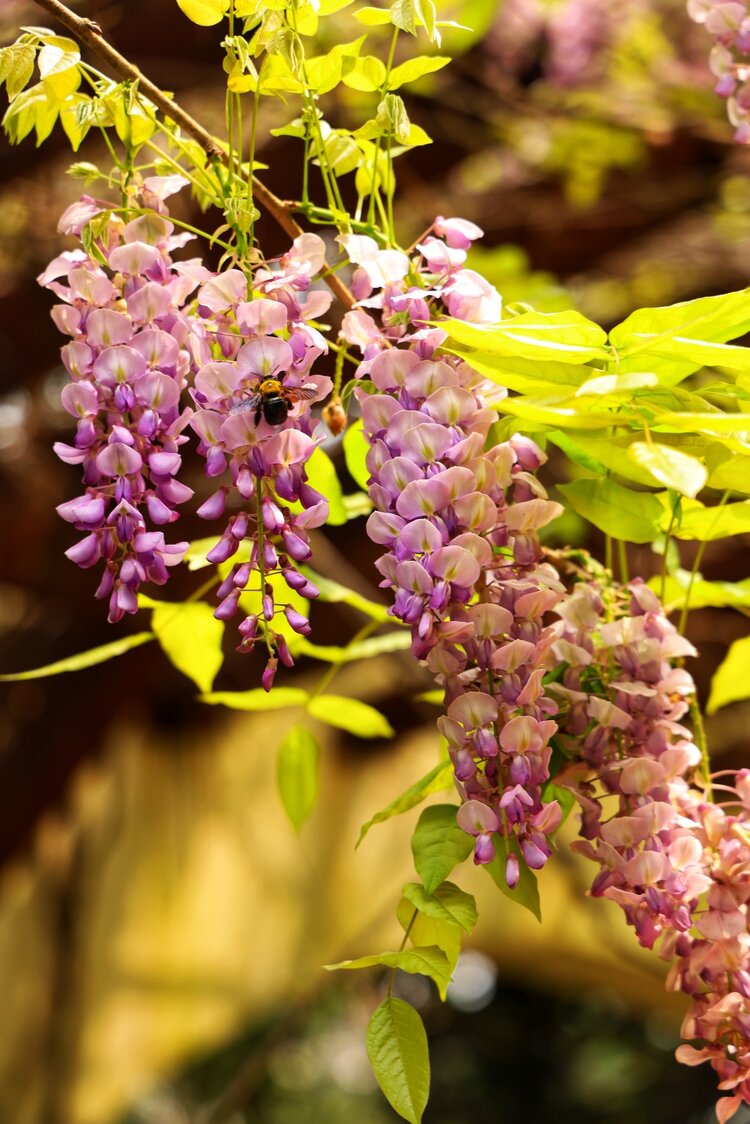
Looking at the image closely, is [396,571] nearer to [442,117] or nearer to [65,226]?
[65,226]

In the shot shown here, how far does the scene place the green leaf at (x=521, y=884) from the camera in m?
0.41

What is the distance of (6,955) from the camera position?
233 centimetres

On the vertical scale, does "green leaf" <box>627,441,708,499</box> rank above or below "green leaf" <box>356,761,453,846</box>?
above

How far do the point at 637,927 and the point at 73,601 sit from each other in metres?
1.47

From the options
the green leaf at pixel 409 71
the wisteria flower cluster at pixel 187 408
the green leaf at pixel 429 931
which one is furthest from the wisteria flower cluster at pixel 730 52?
the green leaf at pixel 429 931

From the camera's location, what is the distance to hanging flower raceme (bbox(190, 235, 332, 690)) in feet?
1.27

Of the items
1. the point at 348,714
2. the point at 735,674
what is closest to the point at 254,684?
the point at 348,714

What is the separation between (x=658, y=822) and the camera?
43 centimetres

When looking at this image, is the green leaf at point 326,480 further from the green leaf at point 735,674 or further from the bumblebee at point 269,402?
the green leaf at point 735,674

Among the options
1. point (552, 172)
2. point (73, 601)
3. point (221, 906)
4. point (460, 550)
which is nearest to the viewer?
point (460, 550)

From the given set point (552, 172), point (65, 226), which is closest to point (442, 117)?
point (552, 172)

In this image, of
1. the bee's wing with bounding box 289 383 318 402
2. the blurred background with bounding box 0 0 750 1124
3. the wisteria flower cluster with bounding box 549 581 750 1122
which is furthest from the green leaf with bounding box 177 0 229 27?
the blurred background with bounding box 0 0 750 1124

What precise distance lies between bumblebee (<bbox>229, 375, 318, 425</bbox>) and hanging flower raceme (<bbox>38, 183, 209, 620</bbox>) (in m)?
0.03

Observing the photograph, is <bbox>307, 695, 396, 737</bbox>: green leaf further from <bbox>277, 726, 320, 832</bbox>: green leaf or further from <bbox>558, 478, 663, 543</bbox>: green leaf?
<bbox>558, 478, 663, 543</bbox>: green leaf
